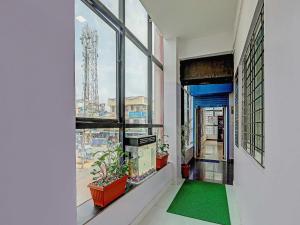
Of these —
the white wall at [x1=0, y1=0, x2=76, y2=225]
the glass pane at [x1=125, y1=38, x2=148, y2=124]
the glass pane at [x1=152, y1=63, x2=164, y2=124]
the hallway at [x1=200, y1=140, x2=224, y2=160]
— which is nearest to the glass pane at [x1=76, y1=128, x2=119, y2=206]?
the glass pane at [x1=125, y1=38, x2=148, y2=124]

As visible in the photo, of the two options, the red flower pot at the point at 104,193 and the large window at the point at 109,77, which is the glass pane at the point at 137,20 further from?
the red flower pot at the point at 104,193

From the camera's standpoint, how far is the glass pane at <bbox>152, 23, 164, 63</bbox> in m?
4.18

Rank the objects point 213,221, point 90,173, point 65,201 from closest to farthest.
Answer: point 65,201, point 90,173, point 213,221

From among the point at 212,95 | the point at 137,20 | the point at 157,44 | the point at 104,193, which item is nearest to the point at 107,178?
the point at 104,193

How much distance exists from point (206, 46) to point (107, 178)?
3600mm

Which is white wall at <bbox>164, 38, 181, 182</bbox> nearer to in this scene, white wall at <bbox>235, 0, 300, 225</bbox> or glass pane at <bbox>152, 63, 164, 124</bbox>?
glass pane at <bbox>152, 63, 164, 124</bbox>

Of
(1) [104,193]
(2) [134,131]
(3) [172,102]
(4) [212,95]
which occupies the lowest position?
(1) [104,193]

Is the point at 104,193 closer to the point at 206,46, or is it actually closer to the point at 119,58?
the point at 119,58

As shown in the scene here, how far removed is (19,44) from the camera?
0.61 metres

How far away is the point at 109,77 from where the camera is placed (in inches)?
98.2

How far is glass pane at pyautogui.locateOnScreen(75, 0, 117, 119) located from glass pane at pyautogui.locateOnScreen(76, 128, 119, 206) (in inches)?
8.7

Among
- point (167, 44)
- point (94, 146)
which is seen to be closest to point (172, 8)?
point (167, 44)

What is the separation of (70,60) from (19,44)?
0.76ft

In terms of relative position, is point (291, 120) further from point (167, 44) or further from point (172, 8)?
point (167, 44)
